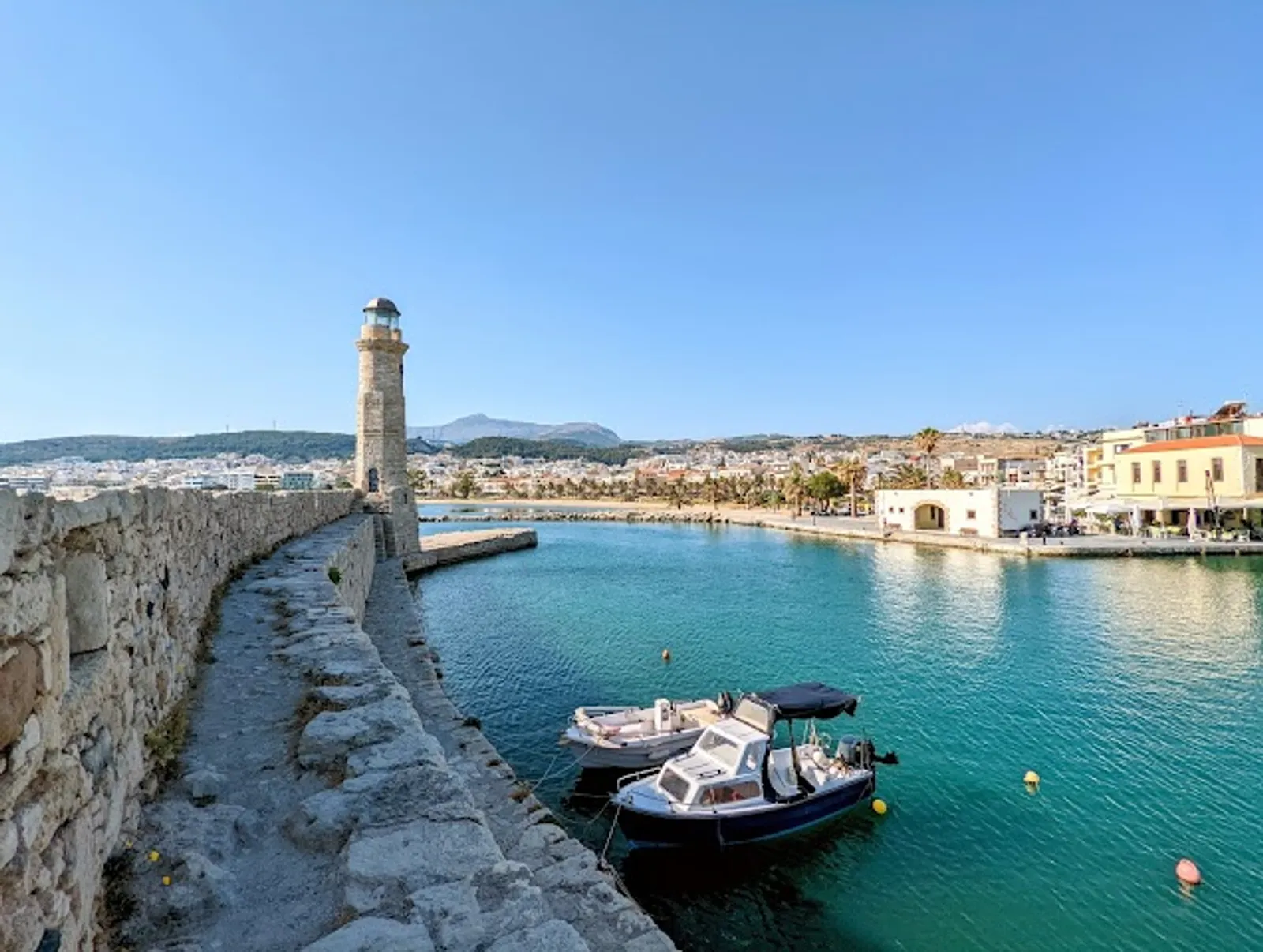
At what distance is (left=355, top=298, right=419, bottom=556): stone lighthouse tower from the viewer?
28641mm

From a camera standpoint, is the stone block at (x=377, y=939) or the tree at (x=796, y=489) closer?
the stone block at (x=377, y=939)

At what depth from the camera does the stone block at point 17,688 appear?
2068 mm

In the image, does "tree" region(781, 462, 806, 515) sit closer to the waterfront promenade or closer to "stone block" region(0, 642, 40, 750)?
the waterfront promenade

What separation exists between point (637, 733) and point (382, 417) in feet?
68.6

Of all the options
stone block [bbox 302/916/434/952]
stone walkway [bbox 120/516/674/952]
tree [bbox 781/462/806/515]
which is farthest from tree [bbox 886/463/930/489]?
stone block [bbox 302/916/434/952]

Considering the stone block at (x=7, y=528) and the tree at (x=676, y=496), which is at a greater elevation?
the stone block at (x=7, y=528)

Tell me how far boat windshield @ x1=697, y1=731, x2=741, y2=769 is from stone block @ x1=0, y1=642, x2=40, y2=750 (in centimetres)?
921

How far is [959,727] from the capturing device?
46.0 feet

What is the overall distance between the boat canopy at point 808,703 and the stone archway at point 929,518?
143 feet

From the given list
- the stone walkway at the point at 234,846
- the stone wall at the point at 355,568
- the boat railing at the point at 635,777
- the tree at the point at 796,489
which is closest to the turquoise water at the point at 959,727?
the boat railing at the point at 635,777

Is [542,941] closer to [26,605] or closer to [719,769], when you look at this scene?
[26,605]

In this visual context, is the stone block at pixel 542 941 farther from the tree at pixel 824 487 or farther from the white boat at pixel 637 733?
the tree at pixel 824 487

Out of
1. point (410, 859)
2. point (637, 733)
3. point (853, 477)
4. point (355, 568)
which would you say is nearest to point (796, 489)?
point (853, 477)

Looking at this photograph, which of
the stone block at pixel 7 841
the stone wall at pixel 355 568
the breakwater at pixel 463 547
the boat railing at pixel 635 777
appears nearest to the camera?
the stone block at pixel 7 841
